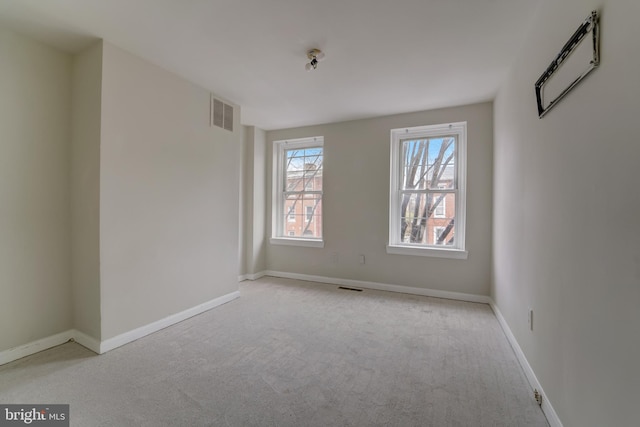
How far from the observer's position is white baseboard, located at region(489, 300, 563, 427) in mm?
1451

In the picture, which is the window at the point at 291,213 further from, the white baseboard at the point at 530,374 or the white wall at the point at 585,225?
the white wall at the point at 585,225

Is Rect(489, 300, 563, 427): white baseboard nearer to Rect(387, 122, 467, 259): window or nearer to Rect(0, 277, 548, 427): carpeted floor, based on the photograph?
Rect(0, 277, 548, 427): carpeted floor

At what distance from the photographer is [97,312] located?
2205 millimetres

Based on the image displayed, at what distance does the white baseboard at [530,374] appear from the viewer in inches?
57.1

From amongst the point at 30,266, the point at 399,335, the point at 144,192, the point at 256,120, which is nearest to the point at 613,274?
the point at 399,335

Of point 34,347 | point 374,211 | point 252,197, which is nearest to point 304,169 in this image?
point 252,197

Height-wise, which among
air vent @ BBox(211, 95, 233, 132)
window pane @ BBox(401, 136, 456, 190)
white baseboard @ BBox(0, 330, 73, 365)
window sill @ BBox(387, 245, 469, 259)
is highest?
air vent @ BBox(211, 95, 233, 132)

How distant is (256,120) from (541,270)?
3832 mm

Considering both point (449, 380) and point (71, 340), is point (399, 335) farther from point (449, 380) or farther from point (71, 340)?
point (71, 340)

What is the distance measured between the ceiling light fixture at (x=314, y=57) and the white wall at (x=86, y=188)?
1.67m

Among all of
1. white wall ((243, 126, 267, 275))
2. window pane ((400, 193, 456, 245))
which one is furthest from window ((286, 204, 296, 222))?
window pane ((400, 193, 456, 245))

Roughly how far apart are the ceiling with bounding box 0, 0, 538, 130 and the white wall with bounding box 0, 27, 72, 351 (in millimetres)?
261

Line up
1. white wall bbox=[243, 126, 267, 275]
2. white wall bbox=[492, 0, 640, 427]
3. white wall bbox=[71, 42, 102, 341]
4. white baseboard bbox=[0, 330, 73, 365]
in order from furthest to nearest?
1. white wall bbox=[243, 126, 267, 275]
2. white wall bbox=[71, 42, 102, 341]
3. white baseboard bbox=[0, 330, 73, 365]
4. white wall bbox=[492, 0, 640, 427]

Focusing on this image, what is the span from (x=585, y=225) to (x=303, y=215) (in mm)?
3719
